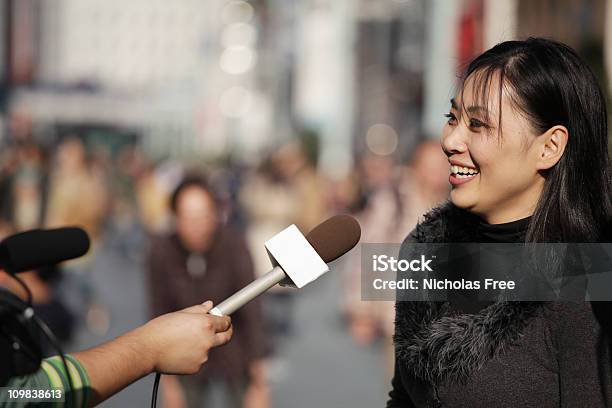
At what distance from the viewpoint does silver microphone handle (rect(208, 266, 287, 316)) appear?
1.89 meters

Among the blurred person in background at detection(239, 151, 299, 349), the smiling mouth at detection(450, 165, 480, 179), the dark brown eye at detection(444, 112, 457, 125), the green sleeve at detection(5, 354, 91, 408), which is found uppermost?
the dark brown eye at detection(444, 112, 457, 125)

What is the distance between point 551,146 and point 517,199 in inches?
6.2

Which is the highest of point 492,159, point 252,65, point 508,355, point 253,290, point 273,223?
point 252,65

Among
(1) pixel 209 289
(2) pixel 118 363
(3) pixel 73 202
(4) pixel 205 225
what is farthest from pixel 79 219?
A: (2) pixel 118 363

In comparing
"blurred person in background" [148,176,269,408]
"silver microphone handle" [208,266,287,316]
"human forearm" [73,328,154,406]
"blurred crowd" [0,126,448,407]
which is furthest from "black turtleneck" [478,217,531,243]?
"blurred person in background" [148,176,269,408]

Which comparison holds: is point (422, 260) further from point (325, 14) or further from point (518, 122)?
point (325, 14)

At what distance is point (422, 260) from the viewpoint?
238 centimetres

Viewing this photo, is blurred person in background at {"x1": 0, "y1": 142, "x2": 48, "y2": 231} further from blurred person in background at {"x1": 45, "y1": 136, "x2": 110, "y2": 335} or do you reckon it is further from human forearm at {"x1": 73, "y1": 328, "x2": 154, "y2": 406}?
human forearm at {"x1": 73, "y1": 328, "x2": 154, "y2": 406}

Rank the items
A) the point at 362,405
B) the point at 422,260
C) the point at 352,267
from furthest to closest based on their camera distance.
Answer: the point at 352,267
the point at 362,405
the point at 422,260

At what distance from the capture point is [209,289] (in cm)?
529

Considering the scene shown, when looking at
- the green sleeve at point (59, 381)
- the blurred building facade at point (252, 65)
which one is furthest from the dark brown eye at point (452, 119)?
the blurred building facade at point (252, 65)

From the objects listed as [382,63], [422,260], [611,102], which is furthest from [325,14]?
[422,260]

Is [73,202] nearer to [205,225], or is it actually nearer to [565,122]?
[205,225]

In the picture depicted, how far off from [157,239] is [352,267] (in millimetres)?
4401
